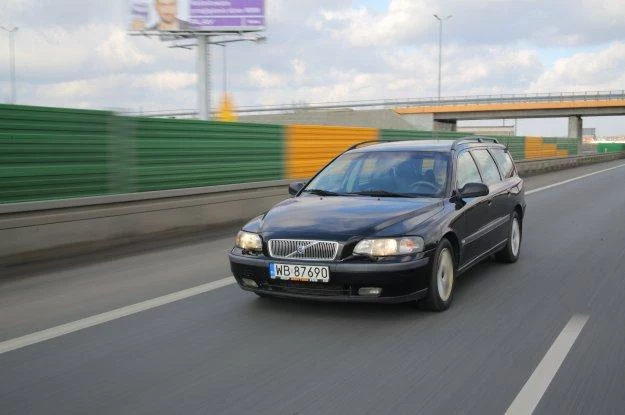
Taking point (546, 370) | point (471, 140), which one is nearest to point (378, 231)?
point (546, 370)

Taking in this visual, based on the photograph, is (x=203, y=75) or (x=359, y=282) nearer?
(x=359, y=282)

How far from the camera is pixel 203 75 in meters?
46.2

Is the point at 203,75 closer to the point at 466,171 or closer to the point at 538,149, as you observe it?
the point at 538,149

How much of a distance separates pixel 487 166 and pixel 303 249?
10.6ft

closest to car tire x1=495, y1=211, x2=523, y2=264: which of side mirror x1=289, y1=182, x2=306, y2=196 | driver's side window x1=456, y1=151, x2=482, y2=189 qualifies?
driver's side window x1=456, y1=151, x2=482, y2=189

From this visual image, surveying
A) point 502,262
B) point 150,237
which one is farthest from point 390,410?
point 150,237

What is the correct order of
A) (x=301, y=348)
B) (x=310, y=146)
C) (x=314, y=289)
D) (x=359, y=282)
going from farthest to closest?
(x=310, y=146) → (x=314, y=289) → (x=359, y=282) → (x=301, y=348)

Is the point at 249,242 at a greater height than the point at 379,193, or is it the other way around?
the point at 379,193

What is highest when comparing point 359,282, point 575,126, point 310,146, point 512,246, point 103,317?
point 575,126

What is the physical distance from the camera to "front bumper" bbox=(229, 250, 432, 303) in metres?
4.92

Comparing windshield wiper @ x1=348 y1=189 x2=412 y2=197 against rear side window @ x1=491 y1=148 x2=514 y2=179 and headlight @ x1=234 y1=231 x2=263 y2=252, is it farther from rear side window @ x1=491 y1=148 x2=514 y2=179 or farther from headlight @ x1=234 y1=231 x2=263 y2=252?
rear side window @ x1=491 y1=148 x2=514 y2=179

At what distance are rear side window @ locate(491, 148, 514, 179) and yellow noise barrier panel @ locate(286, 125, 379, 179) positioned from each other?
566 cm

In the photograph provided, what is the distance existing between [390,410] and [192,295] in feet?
10.1

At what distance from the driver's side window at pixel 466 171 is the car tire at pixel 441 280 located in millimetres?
903
